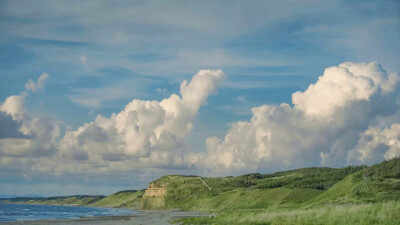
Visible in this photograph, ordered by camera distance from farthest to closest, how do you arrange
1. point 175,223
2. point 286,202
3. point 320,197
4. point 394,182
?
point 286,202, point 320,197, point 394,182, point 175,223

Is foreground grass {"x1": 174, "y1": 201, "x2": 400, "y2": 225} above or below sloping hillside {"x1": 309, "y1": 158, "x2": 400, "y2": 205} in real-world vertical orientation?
below

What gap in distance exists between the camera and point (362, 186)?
157 m

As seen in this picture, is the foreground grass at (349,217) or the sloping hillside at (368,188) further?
the sloping hillside at (368,188)

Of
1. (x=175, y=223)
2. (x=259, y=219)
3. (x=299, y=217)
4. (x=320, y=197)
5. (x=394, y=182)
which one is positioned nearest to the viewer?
(x=299, y=217)

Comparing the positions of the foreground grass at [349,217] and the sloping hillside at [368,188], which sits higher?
the sloping hillside at [368,188]

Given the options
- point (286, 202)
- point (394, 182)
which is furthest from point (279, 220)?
point (286, 202)

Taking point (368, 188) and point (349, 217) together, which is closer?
point (349, 217)

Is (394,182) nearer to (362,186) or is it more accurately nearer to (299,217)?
(362,186)

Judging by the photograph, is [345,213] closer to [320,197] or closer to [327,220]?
[327,220]

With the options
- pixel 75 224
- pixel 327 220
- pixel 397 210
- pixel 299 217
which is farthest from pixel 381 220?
pixel 75 224

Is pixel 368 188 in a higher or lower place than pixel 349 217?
higher

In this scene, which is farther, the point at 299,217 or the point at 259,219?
the point at 259,219

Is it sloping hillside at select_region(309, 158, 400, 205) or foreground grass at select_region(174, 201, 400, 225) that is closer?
foreground grass at select_region(174, 201, 400, 225)

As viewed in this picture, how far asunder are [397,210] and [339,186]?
11302 cm
